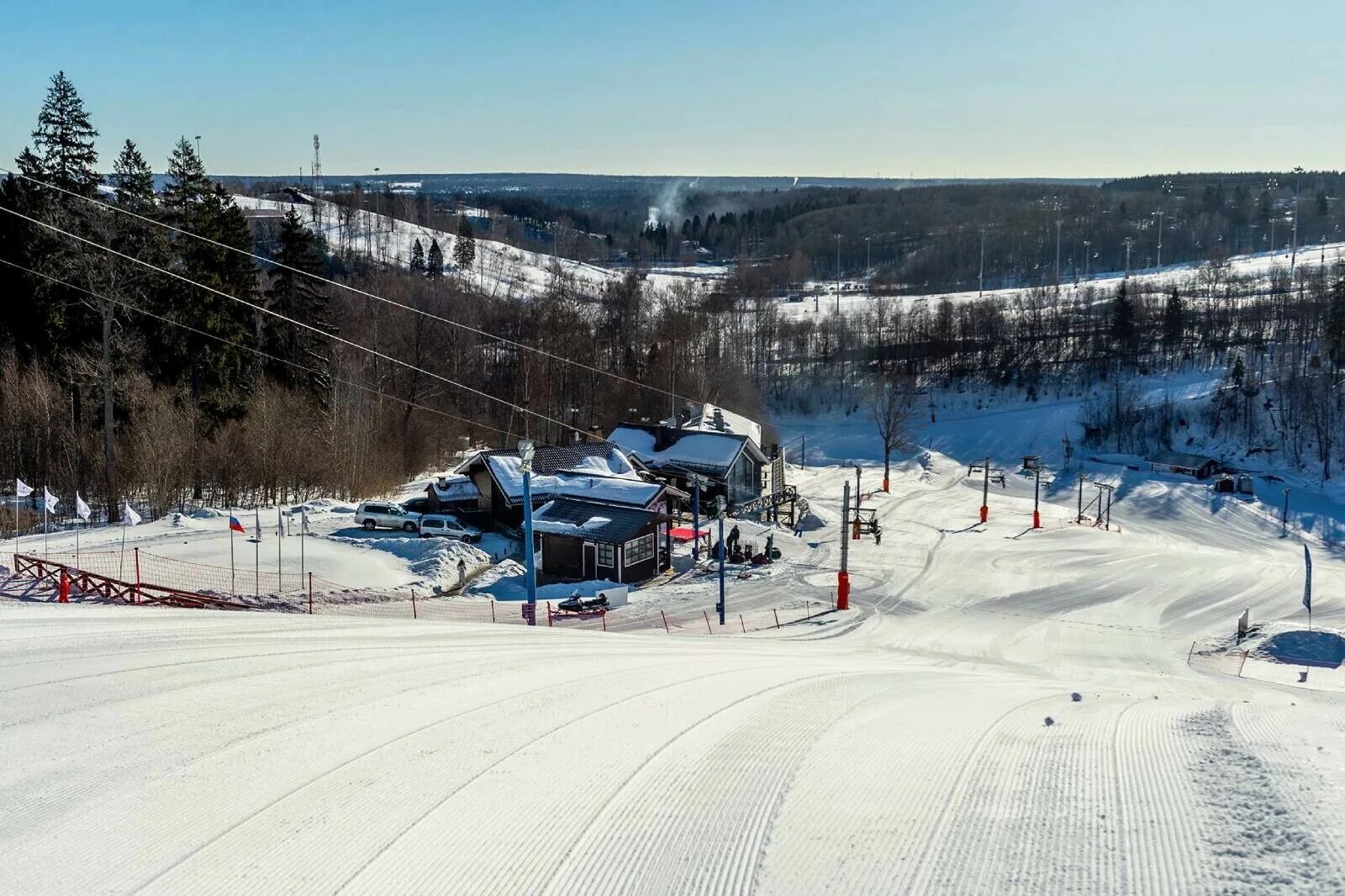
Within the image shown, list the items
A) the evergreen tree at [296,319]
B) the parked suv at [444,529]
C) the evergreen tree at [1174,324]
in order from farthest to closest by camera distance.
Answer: the evergreen tree at [1174,324]
the evergreen tree at [296,319]
the parked suv at [444,529]

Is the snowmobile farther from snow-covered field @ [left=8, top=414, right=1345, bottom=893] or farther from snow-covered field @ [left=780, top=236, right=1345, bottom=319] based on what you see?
snow-covered field @ [left=780, top=236, right=1345, bottom=319]

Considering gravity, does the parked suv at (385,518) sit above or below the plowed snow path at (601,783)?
below

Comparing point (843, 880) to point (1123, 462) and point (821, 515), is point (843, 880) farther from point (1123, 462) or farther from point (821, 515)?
point (1123, 462)

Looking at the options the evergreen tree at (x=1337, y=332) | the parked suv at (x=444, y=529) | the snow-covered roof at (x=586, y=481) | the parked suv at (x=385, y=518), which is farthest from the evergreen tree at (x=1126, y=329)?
the parked suv at (x=385, y=518)

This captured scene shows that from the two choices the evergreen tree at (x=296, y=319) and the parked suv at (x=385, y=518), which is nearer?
the parked suv at (x=385, y=518)

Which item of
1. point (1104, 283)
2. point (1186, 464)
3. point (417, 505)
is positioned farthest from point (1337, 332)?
point (417, 505)

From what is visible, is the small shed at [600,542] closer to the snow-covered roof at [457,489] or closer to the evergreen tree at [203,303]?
the snow-covered roof at [457,489]
